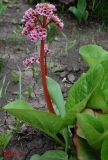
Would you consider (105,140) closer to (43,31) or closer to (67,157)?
(67,157)

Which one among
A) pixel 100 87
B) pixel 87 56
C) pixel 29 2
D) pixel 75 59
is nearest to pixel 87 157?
pixel 100 87

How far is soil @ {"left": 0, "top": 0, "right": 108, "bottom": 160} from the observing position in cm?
254

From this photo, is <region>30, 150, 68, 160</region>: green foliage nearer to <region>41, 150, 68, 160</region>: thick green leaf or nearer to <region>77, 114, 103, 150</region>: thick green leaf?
<region>41, 150, 68, 160</region>: thick green leaf

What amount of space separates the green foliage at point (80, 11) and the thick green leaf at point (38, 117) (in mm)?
1761

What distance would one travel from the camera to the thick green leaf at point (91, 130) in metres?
2.02

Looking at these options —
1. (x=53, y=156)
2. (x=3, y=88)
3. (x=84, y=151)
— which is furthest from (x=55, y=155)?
(x=3, y=88)

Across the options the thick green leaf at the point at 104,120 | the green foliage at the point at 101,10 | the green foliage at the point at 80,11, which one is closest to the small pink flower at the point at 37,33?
the thick green leaf at the point at 104,120

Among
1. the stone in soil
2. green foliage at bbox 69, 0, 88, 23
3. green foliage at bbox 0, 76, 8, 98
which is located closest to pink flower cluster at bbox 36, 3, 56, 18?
green foliage at bbox 0, 76, 8, 98

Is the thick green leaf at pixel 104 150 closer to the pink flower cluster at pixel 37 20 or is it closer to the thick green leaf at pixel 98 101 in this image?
the thick green leaf at pixel 98 101

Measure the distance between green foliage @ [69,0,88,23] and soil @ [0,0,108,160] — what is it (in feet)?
0.21

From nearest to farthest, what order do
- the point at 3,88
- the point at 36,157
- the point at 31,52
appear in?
the point at 36,157 → the point at 3,88 → the point at 31,52

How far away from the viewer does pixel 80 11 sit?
3893 mm

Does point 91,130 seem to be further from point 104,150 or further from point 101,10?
point 101,10

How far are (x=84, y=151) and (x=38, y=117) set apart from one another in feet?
0.89
